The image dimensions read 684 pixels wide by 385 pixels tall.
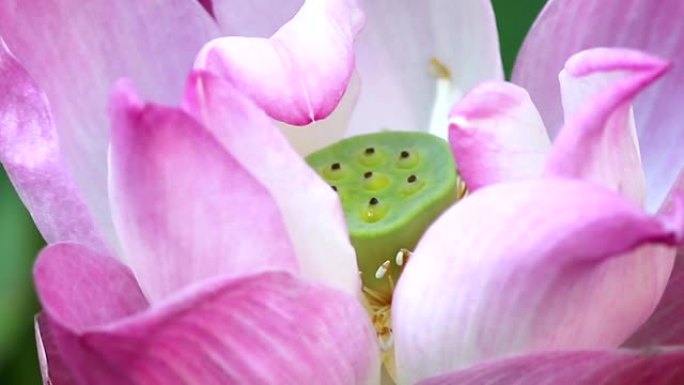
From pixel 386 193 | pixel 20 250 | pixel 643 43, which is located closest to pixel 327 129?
pixel 386 193

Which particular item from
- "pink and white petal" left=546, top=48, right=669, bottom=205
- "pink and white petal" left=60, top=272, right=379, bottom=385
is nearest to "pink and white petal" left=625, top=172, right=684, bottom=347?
"pink and white petal" left=546, top=48, right=669, bottom=205

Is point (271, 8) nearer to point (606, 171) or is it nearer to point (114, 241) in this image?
point (114, 241)

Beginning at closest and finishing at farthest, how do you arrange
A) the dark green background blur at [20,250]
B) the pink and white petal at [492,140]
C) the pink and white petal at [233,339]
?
the pink and white petal at [233,339]
the pink and white petal at [492,140]
the dark green background blur at [20,250]

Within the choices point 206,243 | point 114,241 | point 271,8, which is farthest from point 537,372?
point 271,8

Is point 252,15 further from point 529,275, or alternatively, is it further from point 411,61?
point 529,275

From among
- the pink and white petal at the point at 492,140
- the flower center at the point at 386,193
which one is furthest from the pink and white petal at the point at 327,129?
the pink and white petal at the point at 492,140

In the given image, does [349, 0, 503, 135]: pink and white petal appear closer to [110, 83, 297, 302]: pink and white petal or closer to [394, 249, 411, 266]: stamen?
[394, 249, 411, 266]: stamen

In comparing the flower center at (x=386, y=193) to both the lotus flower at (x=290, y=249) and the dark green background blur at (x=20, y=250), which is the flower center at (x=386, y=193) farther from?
the dark green background blur at (x=20, y=250)
